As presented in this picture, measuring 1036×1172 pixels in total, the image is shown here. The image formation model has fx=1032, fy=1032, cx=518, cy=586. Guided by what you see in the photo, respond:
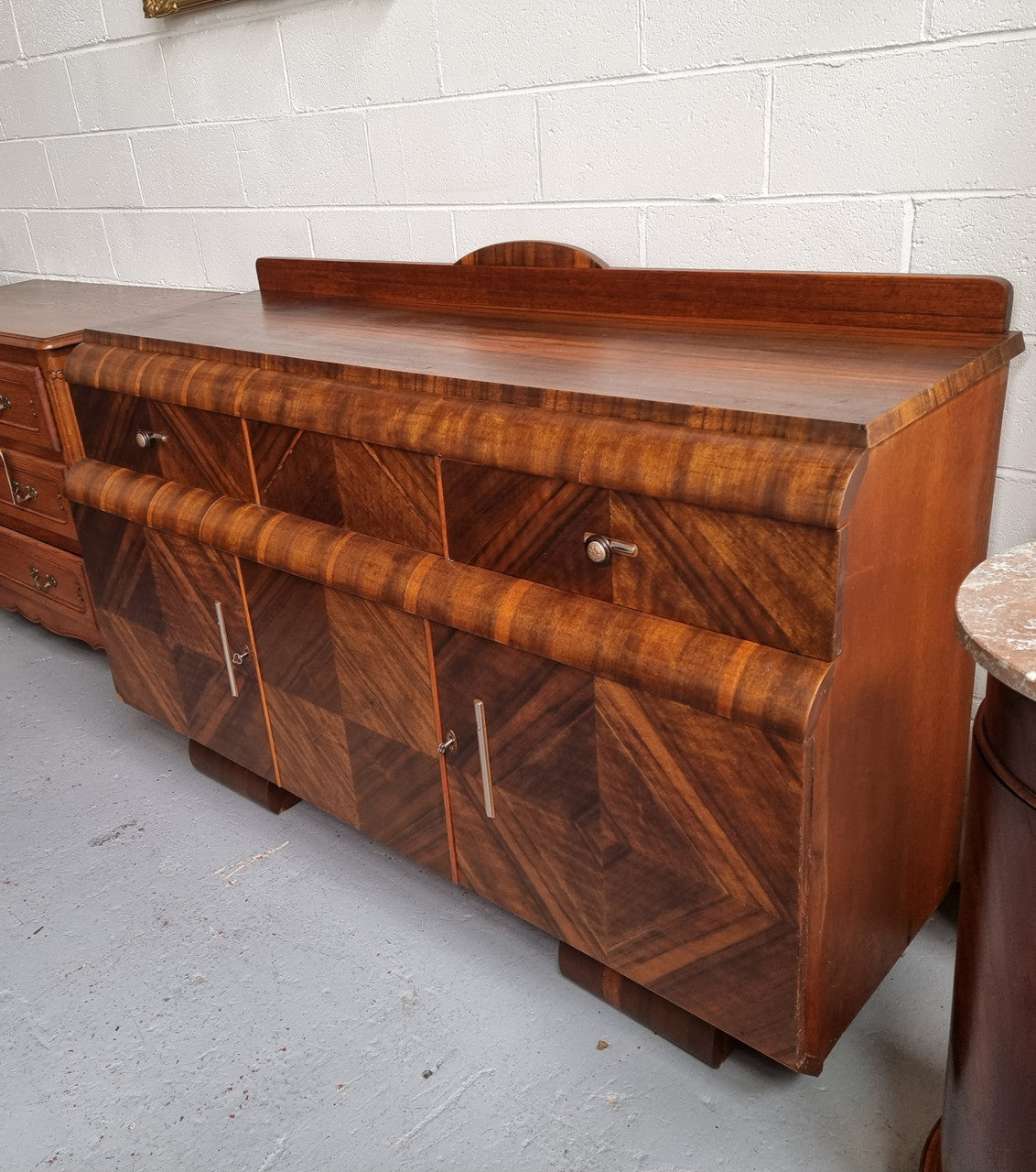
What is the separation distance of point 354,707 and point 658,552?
0.67 meters

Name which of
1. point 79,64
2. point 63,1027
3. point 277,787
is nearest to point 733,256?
point 277,787

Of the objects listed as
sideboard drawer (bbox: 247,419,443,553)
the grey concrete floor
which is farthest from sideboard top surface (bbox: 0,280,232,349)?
the grey concrete floor

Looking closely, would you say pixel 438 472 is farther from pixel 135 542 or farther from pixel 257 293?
pixel 257 293

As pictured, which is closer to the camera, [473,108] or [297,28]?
[473,108]

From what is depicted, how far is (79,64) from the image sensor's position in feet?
8.55

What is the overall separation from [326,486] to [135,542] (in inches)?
23.2

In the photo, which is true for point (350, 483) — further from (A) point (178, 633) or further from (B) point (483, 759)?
(A) point (178, 633)

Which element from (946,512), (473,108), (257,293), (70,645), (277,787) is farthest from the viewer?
(70,645)

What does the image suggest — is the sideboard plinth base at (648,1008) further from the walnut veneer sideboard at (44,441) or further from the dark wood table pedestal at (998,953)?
the walnut veneer sideboard at (44,441)

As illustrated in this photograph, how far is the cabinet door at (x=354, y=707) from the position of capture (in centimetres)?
151

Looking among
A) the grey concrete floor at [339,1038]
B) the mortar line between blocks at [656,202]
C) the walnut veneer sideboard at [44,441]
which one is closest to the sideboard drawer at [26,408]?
the walnut veneer sideboard at [44,441]

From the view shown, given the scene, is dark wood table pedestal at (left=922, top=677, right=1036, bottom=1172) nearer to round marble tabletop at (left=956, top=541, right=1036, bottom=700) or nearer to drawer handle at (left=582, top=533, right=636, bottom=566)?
round marble tabletop at (left=956, top=541, right=1036, bottom=700)

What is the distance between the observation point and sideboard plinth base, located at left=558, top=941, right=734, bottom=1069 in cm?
139

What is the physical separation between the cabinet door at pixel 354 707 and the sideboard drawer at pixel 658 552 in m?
0.21
